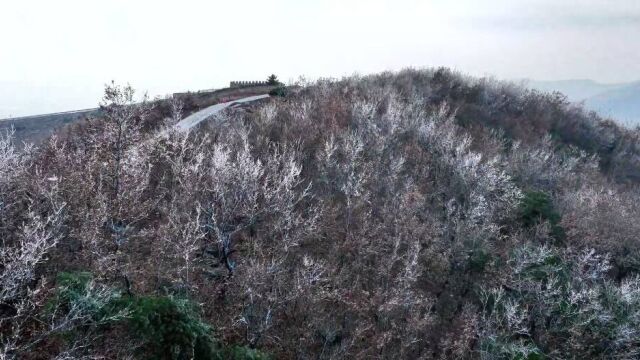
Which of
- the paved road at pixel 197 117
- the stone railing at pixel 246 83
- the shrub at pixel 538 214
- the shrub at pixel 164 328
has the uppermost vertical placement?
the stone railing at pixel 246 83

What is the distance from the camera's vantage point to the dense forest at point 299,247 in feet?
49.5

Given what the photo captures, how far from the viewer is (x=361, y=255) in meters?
25.6

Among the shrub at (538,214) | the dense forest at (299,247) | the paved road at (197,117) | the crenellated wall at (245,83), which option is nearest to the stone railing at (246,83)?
the crenellated wall at (245,83)

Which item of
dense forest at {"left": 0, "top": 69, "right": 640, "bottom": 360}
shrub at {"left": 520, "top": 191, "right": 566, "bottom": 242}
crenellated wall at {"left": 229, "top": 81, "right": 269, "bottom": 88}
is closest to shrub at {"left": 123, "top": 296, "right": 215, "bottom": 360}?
dense forest at {"left": 0, "top": 69, "right": 640, "bottom": 360}

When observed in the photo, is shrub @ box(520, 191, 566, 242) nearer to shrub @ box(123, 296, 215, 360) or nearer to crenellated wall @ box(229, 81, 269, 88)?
shrub @ box(123, 296, 215, 360)

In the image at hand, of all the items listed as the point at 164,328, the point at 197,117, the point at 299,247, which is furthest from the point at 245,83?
the point at 164,328

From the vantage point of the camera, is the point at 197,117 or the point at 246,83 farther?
the point at 246,83

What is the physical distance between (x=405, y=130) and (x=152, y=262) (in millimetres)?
25982

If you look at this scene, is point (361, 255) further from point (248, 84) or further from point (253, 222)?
point (248, 84)

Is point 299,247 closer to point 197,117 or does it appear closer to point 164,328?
point 164,328

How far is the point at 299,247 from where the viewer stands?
2477 centimetres

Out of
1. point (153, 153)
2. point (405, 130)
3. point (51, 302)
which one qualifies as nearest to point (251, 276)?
point (51, 302)

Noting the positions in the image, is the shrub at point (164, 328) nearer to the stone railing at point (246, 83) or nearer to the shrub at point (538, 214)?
the shrub at point (538, 214)

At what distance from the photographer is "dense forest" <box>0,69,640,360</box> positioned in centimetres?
1509
